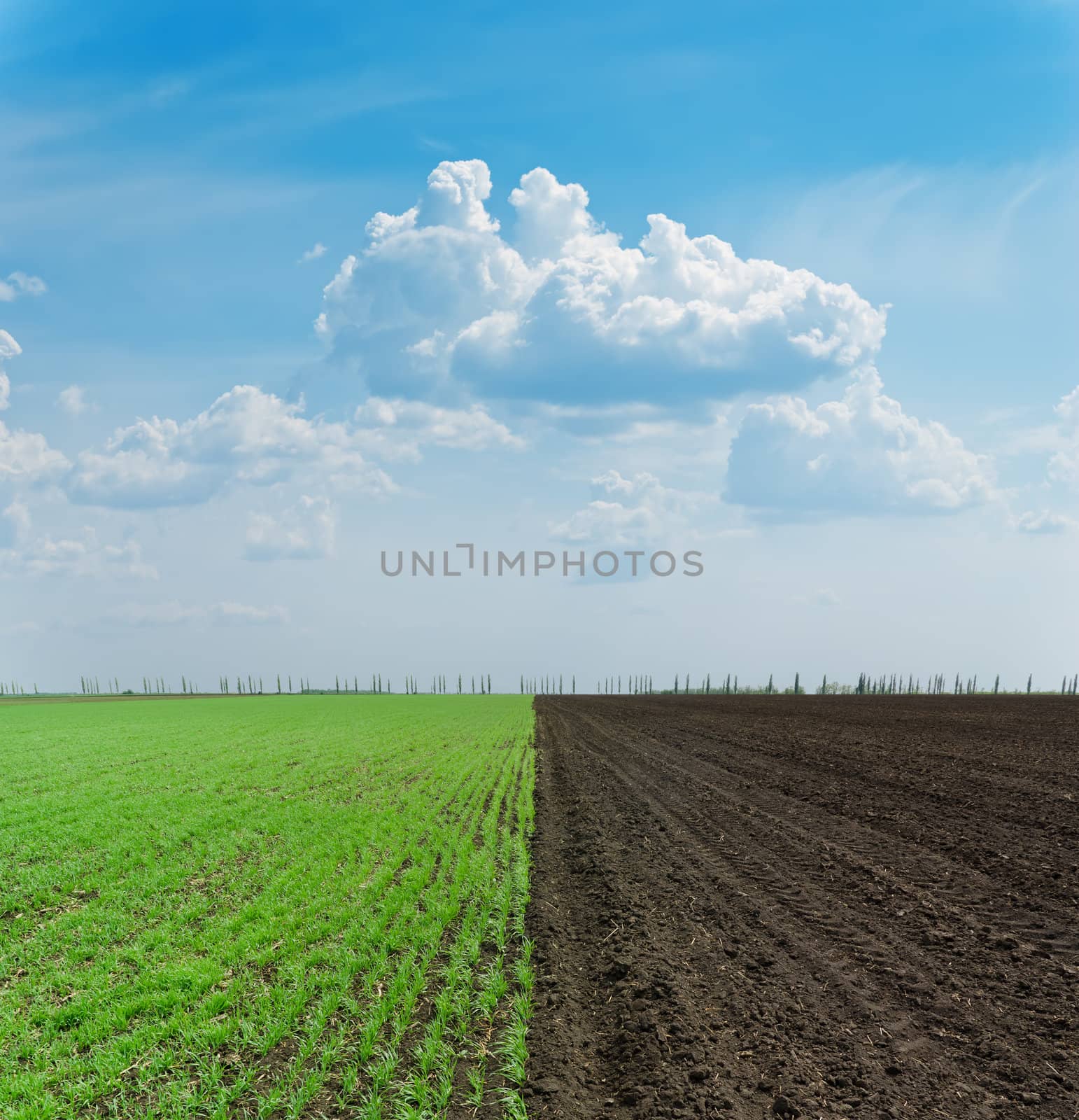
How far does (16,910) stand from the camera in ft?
40.5

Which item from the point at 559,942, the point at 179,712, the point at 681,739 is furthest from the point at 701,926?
the point at 179,712

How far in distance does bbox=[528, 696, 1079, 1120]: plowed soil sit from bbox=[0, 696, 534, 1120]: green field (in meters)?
0.95

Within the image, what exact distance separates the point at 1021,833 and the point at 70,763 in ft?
104

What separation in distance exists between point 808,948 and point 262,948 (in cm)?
750

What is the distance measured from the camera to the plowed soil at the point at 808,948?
6570 millimetres

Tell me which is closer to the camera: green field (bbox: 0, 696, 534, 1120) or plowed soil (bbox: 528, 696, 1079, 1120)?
plowed soil (bbox: 528, 696, 1079, 1120)

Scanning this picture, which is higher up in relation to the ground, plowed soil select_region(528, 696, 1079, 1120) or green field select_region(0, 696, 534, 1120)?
plowed soil select_region(528, 696, 1079, 1120)

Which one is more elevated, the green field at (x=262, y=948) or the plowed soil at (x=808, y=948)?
the plowed soil at (x=808, y=948)

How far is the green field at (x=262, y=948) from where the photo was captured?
6965 millimetres

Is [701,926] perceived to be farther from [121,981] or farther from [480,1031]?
[121,981]

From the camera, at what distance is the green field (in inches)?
274

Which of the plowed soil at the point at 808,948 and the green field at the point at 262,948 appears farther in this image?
the green field at the point at 262,948

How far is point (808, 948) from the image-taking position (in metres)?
9.31

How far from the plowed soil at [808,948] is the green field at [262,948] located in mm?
953
